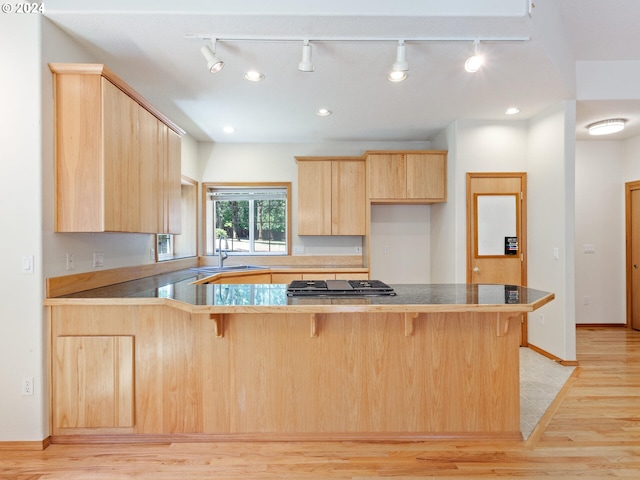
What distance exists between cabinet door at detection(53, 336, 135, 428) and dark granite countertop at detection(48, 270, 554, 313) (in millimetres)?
299

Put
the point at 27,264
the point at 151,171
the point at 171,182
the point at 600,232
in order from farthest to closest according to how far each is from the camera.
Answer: the point at 600,232, the point at 171,182, the point at 151,171, the point at 27,264

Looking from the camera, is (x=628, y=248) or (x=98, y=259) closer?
(x=98, y=259)

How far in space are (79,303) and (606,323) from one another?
19.6 feet

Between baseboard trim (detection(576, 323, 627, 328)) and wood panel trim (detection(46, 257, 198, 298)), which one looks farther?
baseboard trim (detection(576, 323, 627, 328))

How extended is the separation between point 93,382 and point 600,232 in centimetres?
585

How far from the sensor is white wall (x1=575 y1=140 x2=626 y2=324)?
466cm

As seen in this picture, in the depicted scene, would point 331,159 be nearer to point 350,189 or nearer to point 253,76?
point 350,189

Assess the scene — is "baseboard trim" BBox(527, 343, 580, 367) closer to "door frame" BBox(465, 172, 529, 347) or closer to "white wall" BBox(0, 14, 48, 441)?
"door frame" BBox(465, 172, 529, 347)

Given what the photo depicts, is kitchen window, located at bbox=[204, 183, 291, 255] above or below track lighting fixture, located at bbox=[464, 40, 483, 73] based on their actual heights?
below

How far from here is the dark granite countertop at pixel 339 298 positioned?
1.78 metres

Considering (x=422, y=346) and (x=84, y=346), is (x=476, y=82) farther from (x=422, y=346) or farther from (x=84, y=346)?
(x=84, y=346)

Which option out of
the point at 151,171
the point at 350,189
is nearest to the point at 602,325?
the point at 350,189

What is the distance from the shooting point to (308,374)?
2166 mm

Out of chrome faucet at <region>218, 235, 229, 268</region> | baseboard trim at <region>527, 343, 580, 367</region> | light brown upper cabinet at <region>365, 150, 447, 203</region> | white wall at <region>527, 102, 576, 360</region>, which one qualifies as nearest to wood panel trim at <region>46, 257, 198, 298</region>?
chrome faucet at <region>218, 235, 229, 268</region>
